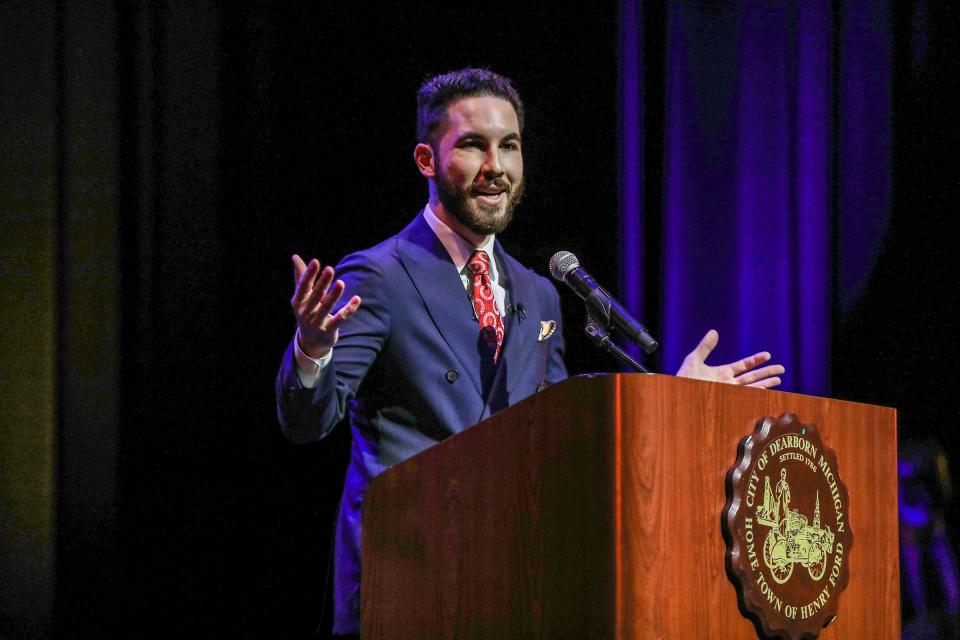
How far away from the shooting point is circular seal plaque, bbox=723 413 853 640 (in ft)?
4.43

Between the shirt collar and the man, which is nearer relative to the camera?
the man

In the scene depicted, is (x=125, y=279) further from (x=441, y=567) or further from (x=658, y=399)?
(x=658, y=399)

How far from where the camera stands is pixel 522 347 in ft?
7.35

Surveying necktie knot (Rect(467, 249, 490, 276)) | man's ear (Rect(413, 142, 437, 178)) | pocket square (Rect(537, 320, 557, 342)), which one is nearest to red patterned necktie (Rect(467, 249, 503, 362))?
necktie knot (Rect(467, 249, 490, 276))

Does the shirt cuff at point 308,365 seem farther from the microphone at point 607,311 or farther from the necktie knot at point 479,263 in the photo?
the necktie knot at point 479,263

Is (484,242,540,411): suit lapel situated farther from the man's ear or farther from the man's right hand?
the man's right hand

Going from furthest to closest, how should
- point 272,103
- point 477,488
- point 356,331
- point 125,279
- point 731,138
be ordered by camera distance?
point 731,138 → point 272,103 → point 125,279 → point 356,331 → point 477,488

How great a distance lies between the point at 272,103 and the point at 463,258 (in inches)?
34.5

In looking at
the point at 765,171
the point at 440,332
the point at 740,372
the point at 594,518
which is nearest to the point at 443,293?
the point at 440,332

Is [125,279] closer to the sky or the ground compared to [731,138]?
closer to the ground

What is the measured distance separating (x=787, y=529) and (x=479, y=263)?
1101 mm

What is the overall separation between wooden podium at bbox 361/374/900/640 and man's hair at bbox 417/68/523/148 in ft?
3.61

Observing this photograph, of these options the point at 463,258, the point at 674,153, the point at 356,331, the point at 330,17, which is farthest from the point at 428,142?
the point at 674,153

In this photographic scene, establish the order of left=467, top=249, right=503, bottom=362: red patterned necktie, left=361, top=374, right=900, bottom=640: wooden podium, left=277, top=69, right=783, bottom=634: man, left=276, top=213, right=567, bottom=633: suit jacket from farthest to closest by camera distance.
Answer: left=467, top=249, right=503, bottom=362: red patterned necktie, left=276, top=213, right=567, bottom=633: suit jacket, left=277, top=69, right=783, bottom=634: man, left=361, top=374, right=900, bottom=640: wooden podium
